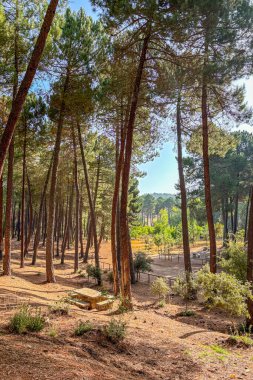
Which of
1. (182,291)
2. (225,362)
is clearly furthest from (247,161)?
(225,362)

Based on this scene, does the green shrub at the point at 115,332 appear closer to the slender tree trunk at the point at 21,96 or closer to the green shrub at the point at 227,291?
the green shrub at the point at 227,291

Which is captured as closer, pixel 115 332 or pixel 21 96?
pixel 115 332

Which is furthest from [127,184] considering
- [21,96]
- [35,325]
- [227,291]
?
[35,325]

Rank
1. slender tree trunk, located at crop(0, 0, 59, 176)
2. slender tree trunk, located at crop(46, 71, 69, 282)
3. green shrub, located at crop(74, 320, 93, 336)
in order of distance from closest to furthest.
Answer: green shrub, located at crop(74, 320, 93, 336) → slender tree trunk, located at crop(0, 0, 59, 176) → slender tree trunk, located at crop(46, 71, 69, 282)

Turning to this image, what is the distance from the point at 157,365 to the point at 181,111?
11.9 meters

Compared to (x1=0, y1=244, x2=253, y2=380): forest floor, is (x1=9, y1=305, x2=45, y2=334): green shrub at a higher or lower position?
higher

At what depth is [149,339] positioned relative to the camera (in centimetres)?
666

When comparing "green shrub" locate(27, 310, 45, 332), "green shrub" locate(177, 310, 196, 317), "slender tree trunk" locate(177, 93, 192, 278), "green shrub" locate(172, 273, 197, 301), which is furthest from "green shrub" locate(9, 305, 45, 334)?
"slender tree trunk" locate(177, 93, 192, 278)

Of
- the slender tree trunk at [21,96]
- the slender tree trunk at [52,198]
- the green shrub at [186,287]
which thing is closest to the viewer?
the slender tree trunk at [21,96]

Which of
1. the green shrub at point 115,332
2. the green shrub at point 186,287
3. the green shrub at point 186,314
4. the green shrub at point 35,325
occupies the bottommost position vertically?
the green shrub at point 186,314

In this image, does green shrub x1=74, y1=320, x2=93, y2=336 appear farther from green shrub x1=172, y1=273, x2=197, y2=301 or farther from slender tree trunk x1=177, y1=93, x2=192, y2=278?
slender tree trunk x1=177, y1=93, x2=192, y2=278

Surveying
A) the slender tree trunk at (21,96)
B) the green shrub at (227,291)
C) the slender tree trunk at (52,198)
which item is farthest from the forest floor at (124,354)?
the slender tree trunk at (52,198)

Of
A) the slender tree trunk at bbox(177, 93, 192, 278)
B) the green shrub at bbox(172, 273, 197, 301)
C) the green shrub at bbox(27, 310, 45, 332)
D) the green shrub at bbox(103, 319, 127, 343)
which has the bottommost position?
the green shrub at bbox(172, 273, 197, 301)

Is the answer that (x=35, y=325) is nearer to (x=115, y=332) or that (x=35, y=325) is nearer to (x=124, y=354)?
(x=115, y=332)
